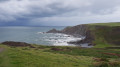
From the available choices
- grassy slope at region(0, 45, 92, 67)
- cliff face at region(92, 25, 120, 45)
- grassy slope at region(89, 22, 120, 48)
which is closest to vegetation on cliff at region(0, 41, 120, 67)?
grassy slope at region(0, 45, 92, 67)

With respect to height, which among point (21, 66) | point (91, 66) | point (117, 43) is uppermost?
point (21, 66)

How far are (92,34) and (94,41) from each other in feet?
41.6

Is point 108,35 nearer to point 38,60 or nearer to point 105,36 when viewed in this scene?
point 105,36

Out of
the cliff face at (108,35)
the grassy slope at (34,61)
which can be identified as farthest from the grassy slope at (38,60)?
the cliff face at (108,35)

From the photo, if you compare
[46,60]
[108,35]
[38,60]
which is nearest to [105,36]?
[108,35]

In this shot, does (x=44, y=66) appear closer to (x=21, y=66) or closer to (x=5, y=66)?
(x=21, y=66)

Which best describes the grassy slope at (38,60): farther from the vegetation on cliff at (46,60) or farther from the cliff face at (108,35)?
the cliff face at (108,35)

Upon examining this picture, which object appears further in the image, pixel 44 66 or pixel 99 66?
pixel 99 66

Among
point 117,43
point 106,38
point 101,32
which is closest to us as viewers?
point 117,43

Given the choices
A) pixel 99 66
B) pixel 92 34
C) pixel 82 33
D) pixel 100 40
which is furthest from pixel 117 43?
pixel 99 66

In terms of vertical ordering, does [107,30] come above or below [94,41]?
above

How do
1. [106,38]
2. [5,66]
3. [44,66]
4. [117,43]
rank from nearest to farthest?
[5,66] < [44,66] < [117,43] < [106,38]

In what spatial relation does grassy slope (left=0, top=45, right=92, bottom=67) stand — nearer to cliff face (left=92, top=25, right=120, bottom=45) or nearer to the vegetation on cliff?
the vegetation on cliff

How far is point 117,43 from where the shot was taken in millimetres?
110750
